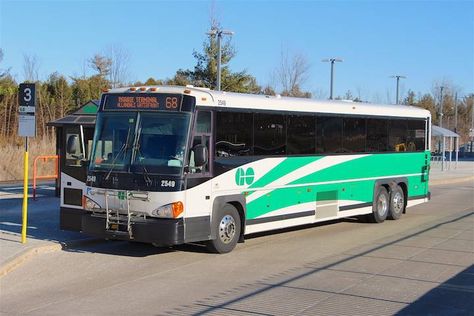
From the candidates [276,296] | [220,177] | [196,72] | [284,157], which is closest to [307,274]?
[276,296]

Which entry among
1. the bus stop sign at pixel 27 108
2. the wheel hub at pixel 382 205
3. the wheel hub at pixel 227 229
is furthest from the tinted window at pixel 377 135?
the bus stop sign at pixel 27 108

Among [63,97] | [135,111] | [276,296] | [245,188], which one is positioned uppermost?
[63,97]

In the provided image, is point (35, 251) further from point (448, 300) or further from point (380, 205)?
point (380, 205)

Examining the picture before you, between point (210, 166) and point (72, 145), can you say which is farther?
point (72, 145)

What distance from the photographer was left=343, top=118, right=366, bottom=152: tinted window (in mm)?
14367

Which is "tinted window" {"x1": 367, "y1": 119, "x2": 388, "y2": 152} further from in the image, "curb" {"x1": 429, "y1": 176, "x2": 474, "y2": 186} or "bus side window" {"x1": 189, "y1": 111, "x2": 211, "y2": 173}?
"curb" {"x1": 429, "y1": 176, "x2": 474, "y2": 186}

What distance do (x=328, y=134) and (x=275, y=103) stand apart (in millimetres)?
2109

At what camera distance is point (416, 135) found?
56.4ft

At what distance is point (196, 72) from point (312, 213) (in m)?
22.6

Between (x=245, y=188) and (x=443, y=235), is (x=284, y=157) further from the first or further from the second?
(x=443, y=235)

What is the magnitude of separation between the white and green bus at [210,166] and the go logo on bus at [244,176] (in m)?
0.02

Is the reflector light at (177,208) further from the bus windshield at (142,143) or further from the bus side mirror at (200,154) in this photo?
the bus side mirror at (200,154)

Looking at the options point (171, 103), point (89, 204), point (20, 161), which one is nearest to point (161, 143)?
point (171, 103)

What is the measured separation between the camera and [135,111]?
10.4 meters
